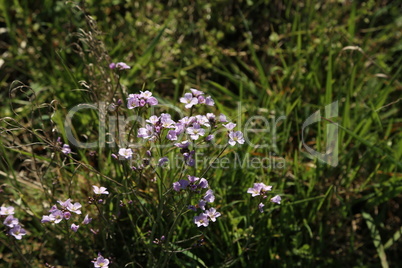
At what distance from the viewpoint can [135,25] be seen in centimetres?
327

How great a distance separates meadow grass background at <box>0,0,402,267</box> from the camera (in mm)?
2301

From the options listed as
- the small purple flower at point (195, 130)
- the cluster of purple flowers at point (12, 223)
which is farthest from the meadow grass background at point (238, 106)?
the small purple flower at point (195, 130)

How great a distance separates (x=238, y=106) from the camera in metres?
2.77

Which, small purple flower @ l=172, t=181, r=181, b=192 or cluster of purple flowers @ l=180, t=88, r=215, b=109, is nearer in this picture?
small purple flower @ l=172, t=181, r=181, b=192

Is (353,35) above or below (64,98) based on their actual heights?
above

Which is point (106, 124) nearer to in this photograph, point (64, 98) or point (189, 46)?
point (64, 98)

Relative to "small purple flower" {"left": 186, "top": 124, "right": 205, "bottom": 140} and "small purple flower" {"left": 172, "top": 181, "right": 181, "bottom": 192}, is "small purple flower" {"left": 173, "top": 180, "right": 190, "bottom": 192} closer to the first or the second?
"small purple flower" {"left": 172, "top": 181, "right": 181, "bottom": 192}

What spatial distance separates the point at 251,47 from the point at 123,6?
1023 millimetres

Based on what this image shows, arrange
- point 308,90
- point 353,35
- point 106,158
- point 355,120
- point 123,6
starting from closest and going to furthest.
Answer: point 106,158, point 355,120, point 308,90, point 353,35, point 123,6

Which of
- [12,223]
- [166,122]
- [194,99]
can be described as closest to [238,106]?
[194,99]

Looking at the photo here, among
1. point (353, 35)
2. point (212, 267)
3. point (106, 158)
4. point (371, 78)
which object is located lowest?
point (212, 267)

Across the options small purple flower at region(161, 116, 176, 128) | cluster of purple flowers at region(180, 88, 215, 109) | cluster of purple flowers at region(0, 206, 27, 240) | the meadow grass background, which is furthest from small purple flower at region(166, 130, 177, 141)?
cluster of purple flowers at region(0, 206, 27, 240)

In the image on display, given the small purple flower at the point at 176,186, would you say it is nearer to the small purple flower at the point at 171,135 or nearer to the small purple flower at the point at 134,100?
the small purple flower at the point at 171,135

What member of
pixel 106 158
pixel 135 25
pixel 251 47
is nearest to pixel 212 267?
pixel 106 158
